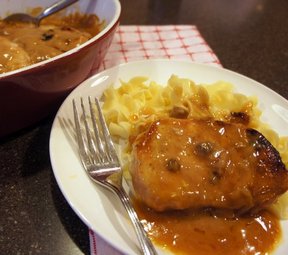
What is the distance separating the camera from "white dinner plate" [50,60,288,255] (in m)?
1.14

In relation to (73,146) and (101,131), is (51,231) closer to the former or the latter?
(73,146)

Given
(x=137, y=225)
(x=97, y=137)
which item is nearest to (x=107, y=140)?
(x=97, y=137)

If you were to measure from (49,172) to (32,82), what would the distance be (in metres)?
0.37

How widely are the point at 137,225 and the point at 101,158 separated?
321 mm

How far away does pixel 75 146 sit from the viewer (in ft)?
4.60

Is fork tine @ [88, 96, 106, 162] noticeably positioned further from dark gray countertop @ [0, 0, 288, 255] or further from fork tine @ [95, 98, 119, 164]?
dark gray countertop @ [0, 0, 288, 255]

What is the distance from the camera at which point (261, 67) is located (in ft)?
7.57

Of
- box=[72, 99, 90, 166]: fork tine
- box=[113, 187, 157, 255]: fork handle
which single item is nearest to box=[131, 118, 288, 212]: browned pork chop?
→ box=[113, 187, 157, 255]: fork handle

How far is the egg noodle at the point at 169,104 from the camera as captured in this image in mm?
1537

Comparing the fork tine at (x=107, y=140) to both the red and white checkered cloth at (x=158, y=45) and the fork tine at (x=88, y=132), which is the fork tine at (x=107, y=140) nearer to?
the fork tine at (x=88, y=132)

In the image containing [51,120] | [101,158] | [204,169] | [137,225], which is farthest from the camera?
[51,120]

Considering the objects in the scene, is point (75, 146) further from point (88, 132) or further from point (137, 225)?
point (137, 225)

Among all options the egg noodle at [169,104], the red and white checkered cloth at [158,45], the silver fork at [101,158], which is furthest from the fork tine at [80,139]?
the red and white checkered cloth at [158,45]

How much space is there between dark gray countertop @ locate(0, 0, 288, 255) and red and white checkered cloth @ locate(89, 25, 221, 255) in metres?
0.16
